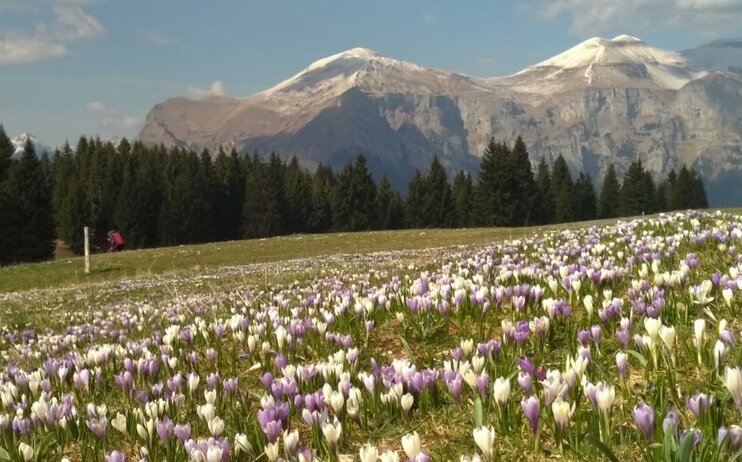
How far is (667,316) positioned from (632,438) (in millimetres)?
2045

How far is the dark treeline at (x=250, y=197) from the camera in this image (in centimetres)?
8588

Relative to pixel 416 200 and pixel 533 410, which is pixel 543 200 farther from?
pixel 533 410

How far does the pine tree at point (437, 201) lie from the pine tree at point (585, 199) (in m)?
30.5

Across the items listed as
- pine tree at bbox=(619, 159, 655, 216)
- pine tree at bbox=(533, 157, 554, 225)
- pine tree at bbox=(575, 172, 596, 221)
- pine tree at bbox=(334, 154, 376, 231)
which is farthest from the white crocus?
pine tree at bbox=(575, 172, 596, 221)

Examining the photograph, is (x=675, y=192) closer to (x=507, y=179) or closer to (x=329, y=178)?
(x=507, y=179)

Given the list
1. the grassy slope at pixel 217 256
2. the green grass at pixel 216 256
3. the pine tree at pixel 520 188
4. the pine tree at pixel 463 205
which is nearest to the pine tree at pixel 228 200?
the pine tree at pixel 463 205

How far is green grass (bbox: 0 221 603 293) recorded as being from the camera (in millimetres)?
36312

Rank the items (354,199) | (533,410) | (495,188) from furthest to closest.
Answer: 1. (354,199)
2. (495,188)
3. (533,410)

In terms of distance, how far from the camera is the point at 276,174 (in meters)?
122

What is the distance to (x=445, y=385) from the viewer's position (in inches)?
141

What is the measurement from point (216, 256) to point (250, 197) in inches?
3014

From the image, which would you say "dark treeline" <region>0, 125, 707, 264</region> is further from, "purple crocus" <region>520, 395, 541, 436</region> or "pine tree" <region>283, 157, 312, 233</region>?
"purple crocus" <region>520, 395, 541, 436</region>

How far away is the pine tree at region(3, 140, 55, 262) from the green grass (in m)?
38.1

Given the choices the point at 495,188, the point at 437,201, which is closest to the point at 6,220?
the point at 495,188
